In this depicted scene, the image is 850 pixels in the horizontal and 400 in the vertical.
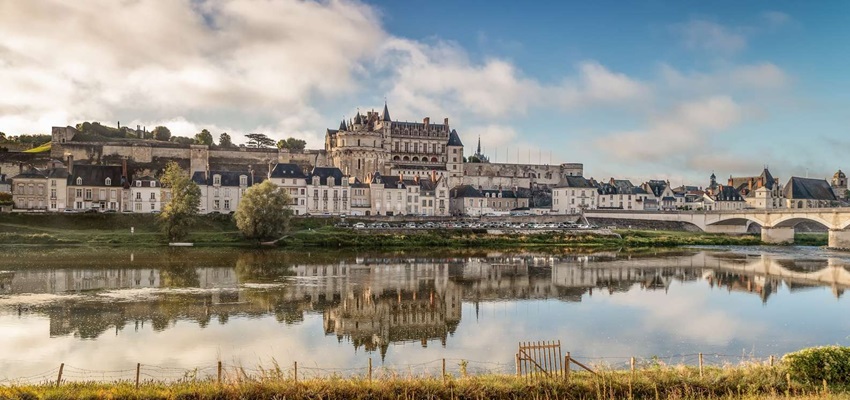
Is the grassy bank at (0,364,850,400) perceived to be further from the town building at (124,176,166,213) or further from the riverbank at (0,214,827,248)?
the town building at (124,176,166,213)

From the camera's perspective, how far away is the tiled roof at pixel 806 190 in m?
58.5

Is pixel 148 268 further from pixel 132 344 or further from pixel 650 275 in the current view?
pixel 650 275

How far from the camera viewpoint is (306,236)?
37312mm

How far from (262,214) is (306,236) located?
371 cm

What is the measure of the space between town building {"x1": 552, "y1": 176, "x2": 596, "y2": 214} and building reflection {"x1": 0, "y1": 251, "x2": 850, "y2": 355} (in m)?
26.2

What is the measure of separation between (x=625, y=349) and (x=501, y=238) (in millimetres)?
27167

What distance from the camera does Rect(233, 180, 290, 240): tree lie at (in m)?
34.4

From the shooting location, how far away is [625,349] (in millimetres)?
12727

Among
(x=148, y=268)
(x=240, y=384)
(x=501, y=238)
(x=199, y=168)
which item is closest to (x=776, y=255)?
(x=501, y=238)

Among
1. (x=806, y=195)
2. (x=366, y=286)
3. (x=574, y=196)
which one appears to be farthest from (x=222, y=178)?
(x=806, y=195)

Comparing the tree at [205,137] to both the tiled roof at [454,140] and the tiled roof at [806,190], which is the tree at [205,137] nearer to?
the tiled roof at [454,140]

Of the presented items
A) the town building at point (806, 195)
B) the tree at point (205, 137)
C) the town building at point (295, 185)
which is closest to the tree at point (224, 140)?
the tree at point (205, 137)

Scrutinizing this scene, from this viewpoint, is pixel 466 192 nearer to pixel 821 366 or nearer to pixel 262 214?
pixel 262 214

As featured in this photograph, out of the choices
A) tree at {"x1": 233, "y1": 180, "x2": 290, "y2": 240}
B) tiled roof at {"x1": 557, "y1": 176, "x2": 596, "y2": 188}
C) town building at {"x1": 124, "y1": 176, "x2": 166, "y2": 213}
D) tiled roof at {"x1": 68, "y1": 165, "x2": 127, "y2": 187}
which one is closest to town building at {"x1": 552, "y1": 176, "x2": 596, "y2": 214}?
tiled roof at {"x1": 557, "y1": 176, "x2": 596, "y2": 188}
